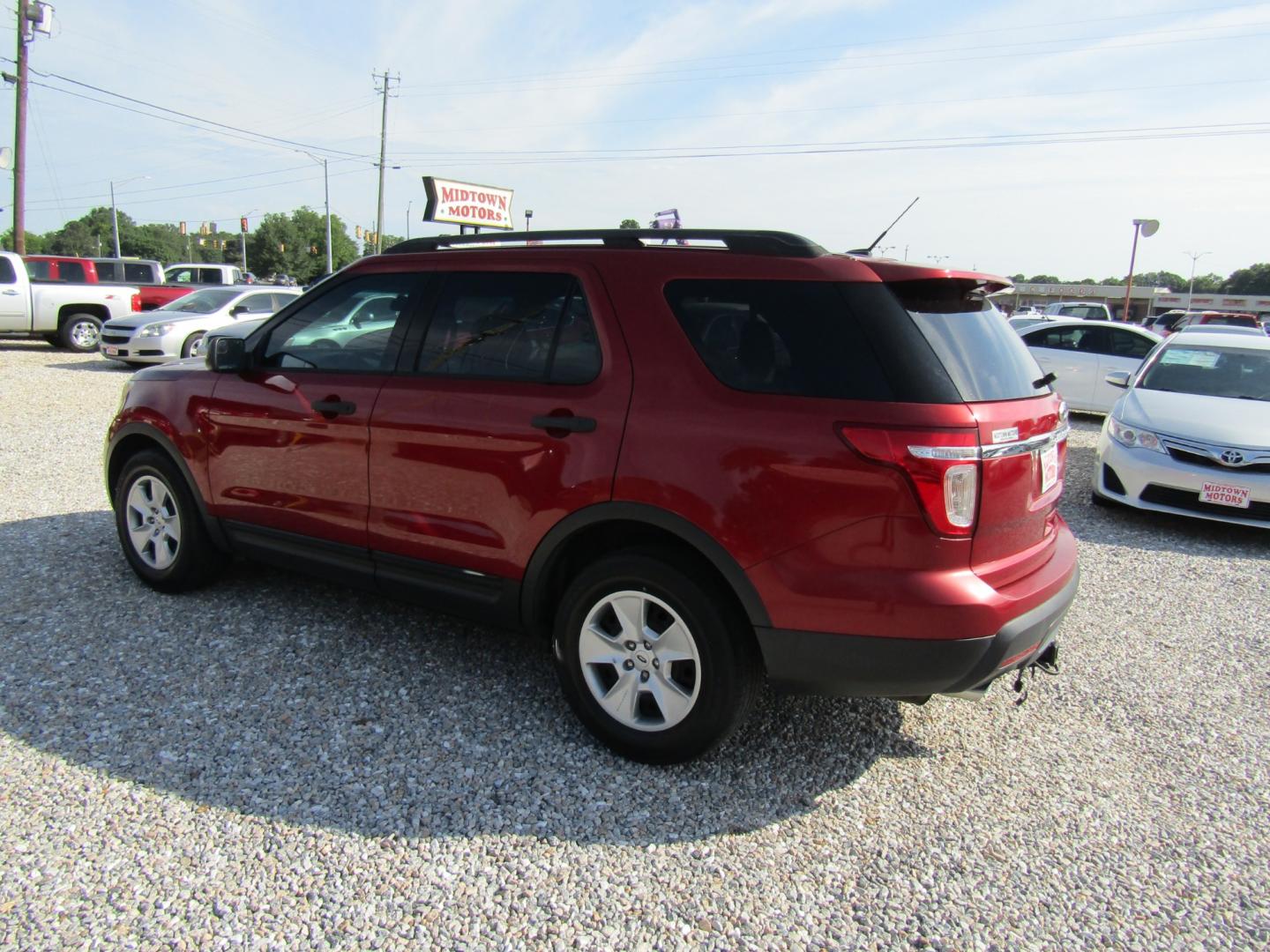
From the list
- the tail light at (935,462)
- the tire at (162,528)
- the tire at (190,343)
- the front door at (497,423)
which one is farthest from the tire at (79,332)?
the tail light at (935,462)

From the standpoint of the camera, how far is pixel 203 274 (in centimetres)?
2452

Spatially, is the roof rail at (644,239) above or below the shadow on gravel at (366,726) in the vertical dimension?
above

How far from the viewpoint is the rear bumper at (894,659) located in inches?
98.2

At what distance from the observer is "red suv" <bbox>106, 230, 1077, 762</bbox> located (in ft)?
8.14

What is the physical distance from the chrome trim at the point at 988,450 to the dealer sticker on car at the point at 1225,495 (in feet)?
13.9

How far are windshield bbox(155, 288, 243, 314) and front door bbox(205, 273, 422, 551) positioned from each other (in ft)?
40.9

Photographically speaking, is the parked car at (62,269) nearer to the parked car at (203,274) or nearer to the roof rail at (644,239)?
the parked car at (203,274)

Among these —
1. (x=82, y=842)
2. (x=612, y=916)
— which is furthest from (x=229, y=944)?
(x=612, y=916)

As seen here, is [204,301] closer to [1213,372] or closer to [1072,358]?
[1072,358]

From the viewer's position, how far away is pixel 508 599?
319cm

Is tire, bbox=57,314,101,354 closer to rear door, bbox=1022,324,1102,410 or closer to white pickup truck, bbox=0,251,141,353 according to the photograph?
white pickup truck, bbox=0,251,141,353

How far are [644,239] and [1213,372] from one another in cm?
665

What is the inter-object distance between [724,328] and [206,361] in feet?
8.62

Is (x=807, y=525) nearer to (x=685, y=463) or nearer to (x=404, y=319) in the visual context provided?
(x=685, y=463)
